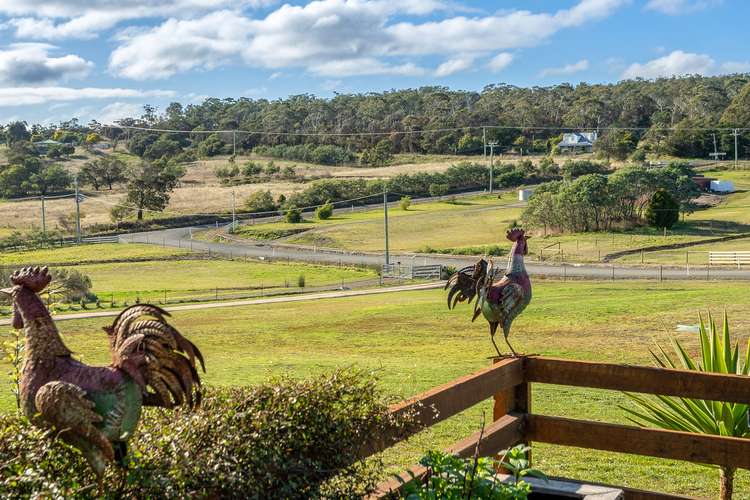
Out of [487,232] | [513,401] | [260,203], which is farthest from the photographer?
[260,203]

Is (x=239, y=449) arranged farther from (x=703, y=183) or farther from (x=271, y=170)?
(x=271, y=170)

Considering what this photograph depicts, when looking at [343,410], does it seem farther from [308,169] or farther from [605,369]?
[308,169]

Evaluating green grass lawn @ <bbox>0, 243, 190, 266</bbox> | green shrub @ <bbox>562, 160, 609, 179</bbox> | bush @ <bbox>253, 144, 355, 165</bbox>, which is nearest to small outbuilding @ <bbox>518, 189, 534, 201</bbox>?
green shrub @ <bbox>562, 160, 609, 179</bbox>

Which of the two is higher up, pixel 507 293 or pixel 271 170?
pixel 271 170

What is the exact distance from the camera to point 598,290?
120 ft

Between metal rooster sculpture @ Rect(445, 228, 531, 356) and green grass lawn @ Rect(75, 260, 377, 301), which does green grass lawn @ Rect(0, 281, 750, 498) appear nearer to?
metal rooster sculpture @ Rect(445, 228, 531, 356)

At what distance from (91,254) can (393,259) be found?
24533 mm

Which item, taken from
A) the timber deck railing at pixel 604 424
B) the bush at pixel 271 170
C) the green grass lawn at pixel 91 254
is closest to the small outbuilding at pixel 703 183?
the green grass lawn at pixel 91 254

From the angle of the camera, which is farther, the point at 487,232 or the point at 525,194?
the point at 525,194

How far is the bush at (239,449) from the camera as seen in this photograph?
10.00 ft

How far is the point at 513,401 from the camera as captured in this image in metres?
5.90

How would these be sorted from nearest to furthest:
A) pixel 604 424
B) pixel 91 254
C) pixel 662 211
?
pixel 604 424
pixel 662 211
pixel 91 254

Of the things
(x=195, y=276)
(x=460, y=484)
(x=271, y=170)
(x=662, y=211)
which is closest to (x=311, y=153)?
(x=271, y=170)

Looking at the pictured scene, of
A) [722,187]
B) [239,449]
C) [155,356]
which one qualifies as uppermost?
[155,356]
